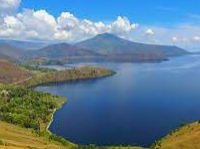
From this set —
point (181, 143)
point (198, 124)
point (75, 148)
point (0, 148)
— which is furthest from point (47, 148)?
point (198, 124)

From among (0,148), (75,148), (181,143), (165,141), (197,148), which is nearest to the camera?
(0,148)

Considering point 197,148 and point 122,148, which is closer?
point 197,148

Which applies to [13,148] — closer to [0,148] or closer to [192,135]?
[0,148]

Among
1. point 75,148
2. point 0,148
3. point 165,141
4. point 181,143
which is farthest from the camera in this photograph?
point 165,141

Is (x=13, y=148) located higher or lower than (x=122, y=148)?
higher

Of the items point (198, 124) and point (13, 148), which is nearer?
point (13, 148)

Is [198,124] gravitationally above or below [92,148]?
above

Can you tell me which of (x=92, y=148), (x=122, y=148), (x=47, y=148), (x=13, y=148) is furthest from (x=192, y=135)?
(x=13, y=148)

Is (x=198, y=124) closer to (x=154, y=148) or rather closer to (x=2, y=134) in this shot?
(x=154, y=148)

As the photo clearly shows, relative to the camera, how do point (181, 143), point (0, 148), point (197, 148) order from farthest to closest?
point (181, 143)
point (197, 148)
point (0, 148)
